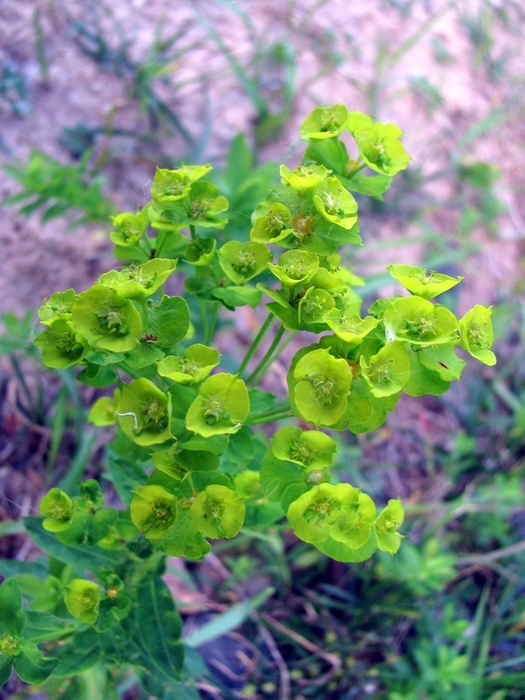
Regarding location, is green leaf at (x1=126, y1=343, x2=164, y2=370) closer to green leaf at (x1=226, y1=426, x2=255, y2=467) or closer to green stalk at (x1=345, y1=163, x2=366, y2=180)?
green leaf at (x1=226, y1=426, x2=255, y2=467)

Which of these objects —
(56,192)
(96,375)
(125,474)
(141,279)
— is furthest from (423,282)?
(56,192)

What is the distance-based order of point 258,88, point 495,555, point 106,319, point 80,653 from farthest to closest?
1. point 258,88
2. point 495,555
3. point 80,653
4. point 106,319

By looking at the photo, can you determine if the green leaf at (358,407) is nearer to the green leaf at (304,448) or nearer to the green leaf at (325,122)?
the green leaf at (304,448)

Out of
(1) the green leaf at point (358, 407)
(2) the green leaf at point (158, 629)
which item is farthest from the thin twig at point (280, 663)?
(1) the green leaf at point (358, 407)

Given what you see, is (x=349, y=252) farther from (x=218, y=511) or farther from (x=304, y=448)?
(x=218, y=511)

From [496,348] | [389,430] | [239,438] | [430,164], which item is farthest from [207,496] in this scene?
[430,164]

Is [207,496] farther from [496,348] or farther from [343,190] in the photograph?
[496,348]

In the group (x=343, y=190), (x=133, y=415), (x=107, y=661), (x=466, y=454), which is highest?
(x=343, y=190)
